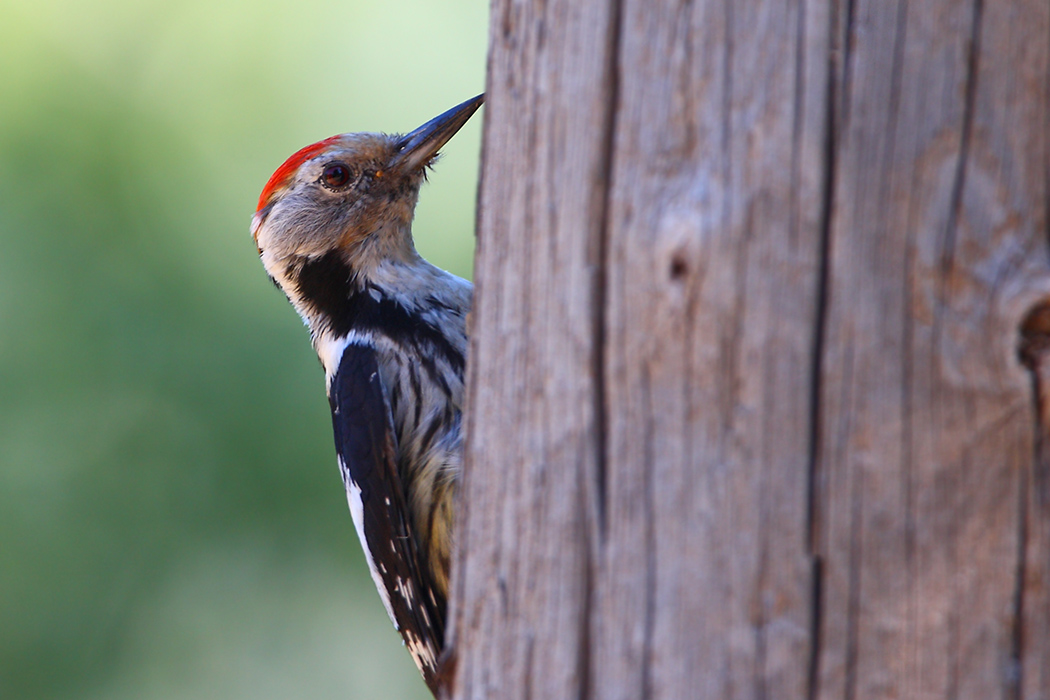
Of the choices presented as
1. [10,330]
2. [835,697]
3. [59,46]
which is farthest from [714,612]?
[59,46]

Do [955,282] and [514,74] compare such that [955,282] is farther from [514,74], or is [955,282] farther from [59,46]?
[59,46]

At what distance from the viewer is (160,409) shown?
5.84m

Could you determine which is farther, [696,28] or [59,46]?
[59,46]

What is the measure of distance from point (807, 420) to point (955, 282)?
22 cm

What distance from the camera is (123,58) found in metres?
6.42

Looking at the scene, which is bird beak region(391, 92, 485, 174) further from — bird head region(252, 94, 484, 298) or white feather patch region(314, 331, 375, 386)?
white feather patch region(314, 331, 375, 386)

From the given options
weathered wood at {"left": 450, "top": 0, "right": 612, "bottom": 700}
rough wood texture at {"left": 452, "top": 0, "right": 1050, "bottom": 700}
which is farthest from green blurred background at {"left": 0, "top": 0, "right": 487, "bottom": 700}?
rough wood texture at {"left": 452, "top": 0, "right": 1050, "bottom": 700}

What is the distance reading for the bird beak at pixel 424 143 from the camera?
345 centimetres

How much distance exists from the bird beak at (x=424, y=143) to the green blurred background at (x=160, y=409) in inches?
82.7

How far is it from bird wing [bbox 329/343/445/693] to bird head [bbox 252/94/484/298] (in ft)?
1.71

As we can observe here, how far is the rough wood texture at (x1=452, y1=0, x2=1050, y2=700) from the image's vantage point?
116cm

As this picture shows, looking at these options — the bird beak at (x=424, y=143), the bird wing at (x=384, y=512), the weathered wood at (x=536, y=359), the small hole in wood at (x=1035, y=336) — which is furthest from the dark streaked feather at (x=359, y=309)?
the small hole in wood at (x=1035, y=336)

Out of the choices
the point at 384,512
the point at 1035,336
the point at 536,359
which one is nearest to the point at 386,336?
the point at 384,512

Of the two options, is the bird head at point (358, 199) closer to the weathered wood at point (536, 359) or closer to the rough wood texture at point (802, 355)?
the weathered wood at point (536, 359)
